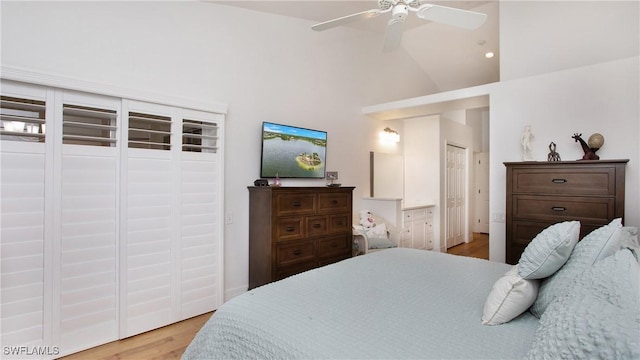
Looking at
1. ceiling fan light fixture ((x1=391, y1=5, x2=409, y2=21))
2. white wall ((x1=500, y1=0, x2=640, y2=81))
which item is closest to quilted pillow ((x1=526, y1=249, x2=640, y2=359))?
ceiling fan light fixture ((x1=391, y1=5, x2=409, y2=21))

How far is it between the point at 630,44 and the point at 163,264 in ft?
15.5

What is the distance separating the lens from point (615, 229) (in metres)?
1.32

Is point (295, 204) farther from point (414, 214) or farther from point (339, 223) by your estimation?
point (414, 214)

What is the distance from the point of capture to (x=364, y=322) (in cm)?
125

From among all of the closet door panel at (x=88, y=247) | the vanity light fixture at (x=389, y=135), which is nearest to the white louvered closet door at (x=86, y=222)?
the closet door panel at (x=88, y=247)

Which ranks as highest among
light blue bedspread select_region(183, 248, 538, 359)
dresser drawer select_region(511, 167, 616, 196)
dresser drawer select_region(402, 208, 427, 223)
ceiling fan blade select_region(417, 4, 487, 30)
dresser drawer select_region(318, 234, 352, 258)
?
ceiling fan blade select_region(417, 4, 487, 30)

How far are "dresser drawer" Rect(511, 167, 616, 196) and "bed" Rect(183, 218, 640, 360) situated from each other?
143 centimetres

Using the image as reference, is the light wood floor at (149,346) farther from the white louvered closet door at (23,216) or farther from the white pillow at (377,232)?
the white pillow at (377,232)

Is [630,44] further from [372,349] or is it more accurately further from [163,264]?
[163,264]

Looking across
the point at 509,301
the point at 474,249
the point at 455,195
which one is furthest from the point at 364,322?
the point at 455,195

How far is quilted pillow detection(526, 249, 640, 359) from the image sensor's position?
26.8 inches

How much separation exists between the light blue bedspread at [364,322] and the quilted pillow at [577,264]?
0.10m

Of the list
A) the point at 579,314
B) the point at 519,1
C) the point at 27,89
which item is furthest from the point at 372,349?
the point at 519,1

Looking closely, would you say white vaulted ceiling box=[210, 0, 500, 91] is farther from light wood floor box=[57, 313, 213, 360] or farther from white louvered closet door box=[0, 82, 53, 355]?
light wood floor box=[57, 313, 213, 360]
